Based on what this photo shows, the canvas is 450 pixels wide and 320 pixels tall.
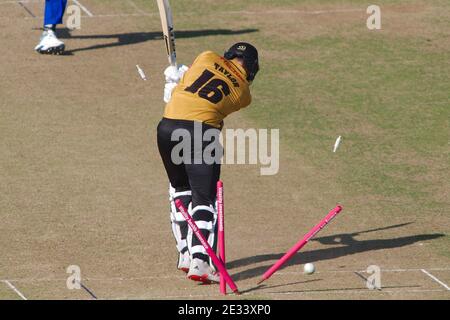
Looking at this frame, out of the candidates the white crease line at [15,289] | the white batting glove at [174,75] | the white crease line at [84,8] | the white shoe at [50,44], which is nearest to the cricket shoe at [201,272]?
the white crease line at [15,289]

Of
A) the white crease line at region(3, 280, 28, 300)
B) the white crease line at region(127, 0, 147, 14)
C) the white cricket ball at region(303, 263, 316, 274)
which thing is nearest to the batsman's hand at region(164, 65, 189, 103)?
the white cricket ball at region(303, 263, 316, 274)

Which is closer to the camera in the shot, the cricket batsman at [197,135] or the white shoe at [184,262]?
the cricket batsman at [197,135]

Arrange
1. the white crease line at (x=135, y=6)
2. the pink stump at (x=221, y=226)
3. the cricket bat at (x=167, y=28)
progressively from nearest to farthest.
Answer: the pink stump at (x=221, y=226) < the cricket bat at (x=167, y=28) < the white crease line at (x=135, y=6)

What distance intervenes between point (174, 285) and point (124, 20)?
11880mm

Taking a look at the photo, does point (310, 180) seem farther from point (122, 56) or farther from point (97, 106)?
point (122, 56)

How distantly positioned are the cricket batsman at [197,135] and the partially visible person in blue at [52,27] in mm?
8594

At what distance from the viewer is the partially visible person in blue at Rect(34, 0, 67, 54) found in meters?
21.2

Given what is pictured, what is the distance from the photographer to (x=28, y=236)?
14.4m

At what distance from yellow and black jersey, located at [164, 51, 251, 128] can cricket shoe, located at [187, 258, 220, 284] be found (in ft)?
5.15

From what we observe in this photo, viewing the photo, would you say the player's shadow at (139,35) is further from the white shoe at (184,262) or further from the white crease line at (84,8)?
the white shoe at (184,262)

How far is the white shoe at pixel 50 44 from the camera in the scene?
21391 mm

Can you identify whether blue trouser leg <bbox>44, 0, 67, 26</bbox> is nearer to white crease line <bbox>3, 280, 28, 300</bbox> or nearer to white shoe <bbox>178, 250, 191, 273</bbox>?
white shoe <bbox>178, 250, 191, 273</bbox>

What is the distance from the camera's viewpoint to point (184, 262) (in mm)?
13109

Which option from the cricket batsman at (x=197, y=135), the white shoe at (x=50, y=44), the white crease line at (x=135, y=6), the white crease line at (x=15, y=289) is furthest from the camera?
the white crease line at (x=135, y=6)
